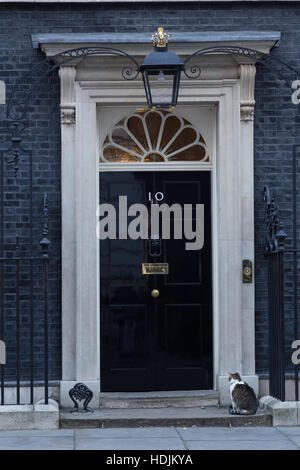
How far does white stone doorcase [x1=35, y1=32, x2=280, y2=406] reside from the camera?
1016 cm

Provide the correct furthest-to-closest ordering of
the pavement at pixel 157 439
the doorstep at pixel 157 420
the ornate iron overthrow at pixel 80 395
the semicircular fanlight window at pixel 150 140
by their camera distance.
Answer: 1. the semicircular fanlight window at pixel 150 140
2. the ornate iron overthrow at pixel 80 395
3. the doorstep at pixel 157 420
4. the pavement at pixel 157 439

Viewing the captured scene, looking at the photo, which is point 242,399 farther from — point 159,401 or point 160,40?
point 160,40

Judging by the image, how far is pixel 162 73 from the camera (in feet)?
30.1

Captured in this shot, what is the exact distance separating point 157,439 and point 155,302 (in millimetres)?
2152

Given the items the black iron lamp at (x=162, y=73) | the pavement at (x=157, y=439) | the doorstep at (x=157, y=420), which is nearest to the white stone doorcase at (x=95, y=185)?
the doorstep at (x=157, y=420)

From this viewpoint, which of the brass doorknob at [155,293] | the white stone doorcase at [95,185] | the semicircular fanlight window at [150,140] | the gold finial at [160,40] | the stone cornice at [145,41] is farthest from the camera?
the semicircular fanlight window at [150,140]

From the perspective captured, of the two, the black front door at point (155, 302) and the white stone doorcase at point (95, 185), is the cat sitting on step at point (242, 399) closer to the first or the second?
the white stone doorcase at point (95, 185)

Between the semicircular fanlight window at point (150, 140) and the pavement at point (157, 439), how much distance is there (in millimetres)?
3087

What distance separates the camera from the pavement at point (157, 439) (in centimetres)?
839

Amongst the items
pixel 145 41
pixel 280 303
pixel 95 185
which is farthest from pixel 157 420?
pixel 145 41

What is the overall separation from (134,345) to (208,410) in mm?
1172

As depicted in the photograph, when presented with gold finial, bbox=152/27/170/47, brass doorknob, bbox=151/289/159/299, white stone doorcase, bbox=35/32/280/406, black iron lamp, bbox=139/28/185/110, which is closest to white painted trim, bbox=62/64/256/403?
white stone doorcase, bbox=35/32/280/406

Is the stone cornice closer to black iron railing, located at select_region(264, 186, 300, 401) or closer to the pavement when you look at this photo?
black iron railing, located at select_region(264, 186, 300, 401)

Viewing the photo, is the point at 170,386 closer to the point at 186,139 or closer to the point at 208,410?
the point at 208,410
